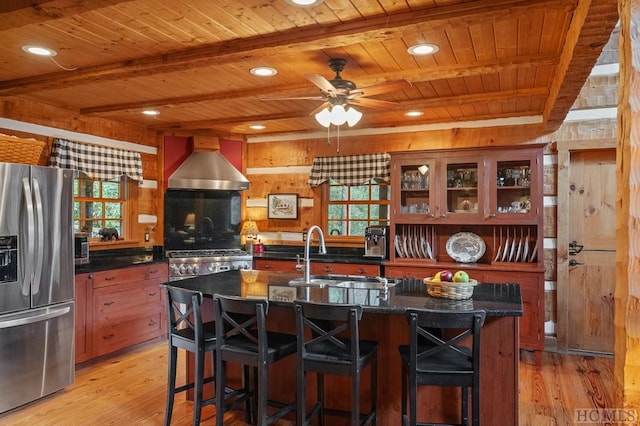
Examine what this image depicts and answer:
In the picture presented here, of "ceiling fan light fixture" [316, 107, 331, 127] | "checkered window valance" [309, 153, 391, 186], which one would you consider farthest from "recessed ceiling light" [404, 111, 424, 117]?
"ceiling fan light fixture" [316, 107, 331, 127]

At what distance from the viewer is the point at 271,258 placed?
5.45m

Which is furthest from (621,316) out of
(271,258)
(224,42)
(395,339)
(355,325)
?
(271,258)

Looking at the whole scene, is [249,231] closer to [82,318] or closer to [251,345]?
[82,318]

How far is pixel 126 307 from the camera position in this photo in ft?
15.0

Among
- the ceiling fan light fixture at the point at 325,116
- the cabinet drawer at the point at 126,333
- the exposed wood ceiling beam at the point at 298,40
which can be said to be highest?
the exposed wood ceiling beam at the point at 298,40

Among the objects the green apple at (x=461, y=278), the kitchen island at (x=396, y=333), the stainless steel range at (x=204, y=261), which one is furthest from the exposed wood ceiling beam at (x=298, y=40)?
the stainless steel range at (x=204, y=261)

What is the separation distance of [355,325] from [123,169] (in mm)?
3815

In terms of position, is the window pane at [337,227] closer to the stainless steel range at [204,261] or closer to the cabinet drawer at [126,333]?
the stainless steel range at [204,261]

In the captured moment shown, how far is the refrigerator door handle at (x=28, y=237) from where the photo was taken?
334 centimetres

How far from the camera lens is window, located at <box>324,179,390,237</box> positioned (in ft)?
18.3

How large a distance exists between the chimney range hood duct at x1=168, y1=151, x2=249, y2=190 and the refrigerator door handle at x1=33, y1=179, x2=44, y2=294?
205 centimetres

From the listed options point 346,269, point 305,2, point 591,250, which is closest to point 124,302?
point 346,269

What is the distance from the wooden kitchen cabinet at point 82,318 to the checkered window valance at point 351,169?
8.88 feet

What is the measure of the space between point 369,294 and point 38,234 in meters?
2.44
